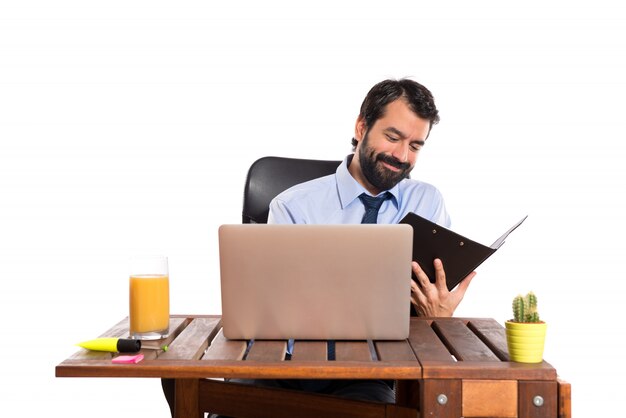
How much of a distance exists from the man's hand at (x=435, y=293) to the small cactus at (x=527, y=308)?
1.84ft

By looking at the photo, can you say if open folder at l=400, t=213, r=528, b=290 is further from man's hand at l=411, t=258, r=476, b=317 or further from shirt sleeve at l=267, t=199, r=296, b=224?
shirt sleeve at l=267, t=199, r=296, b=224

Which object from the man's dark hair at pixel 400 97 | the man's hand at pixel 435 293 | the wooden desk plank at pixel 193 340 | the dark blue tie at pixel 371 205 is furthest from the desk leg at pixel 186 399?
the man's dark hair at pixel 400 97

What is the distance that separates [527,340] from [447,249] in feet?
1.80

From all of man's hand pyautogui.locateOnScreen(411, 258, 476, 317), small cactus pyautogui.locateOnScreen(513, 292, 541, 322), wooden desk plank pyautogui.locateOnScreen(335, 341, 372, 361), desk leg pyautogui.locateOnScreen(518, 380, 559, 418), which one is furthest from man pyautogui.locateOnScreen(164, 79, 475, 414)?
desk leg pyautogui.locateOnScreen(518, 380, 559, 418)

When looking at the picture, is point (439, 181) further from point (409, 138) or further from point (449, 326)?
point (449, 326)

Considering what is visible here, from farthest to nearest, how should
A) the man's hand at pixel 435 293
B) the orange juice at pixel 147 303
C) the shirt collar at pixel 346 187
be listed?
the shirt collar at pixel 346 187 < the man's hand at pixel 435 293 < the orange juice at pixel 147 303

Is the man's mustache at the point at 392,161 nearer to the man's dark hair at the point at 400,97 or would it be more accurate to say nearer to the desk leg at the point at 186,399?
the man's dark hair at the point at 400,97

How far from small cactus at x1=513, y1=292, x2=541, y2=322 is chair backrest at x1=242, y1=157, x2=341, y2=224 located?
1.40m

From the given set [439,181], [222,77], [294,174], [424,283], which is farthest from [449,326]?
[222,77]

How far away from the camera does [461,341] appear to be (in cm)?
196

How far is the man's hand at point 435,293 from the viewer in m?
2.31

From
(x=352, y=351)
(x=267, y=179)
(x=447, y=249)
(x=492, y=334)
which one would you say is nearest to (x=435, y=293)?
(x=447, y=249)

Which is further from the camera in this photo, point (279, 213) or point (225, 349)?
point (279, 213)

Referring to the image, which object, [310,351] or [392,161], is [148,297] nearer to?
[310,351]
